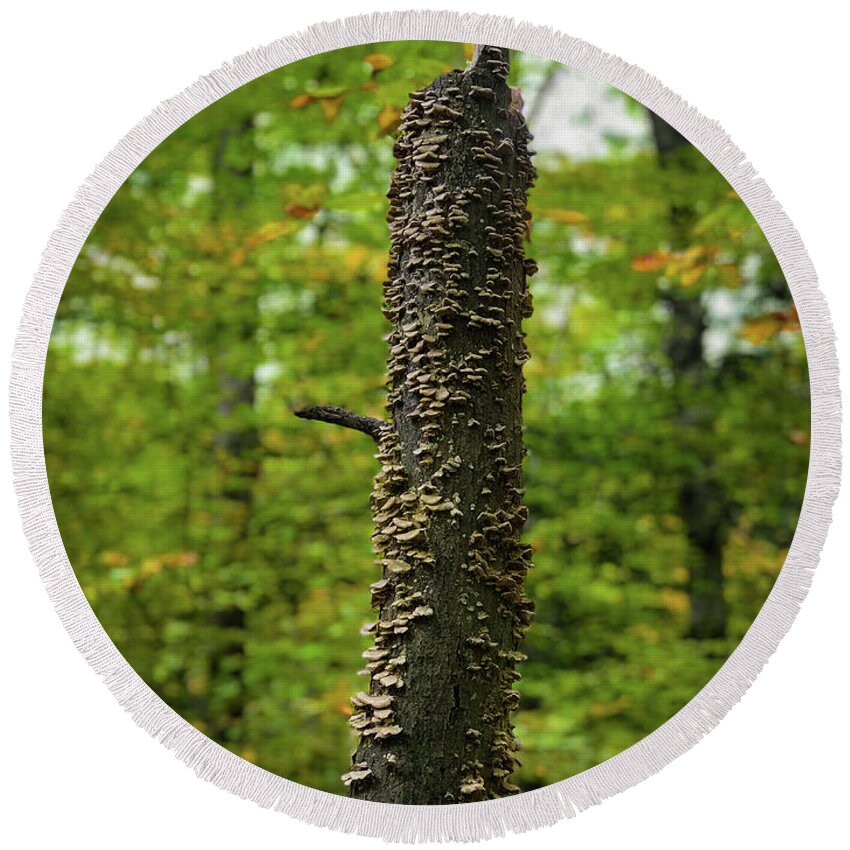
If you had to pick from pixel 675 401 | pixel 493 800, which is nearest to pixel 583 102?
pixel 675 401

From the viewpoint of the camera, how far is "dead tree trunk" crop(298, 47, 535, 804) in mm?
1146

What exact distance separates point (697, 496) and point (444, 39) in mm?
1368

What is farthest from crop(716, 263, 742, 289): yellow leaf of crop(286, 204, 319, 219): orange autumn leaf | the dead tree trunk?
crop(286, 204, 319, 219): orange autumn leaf

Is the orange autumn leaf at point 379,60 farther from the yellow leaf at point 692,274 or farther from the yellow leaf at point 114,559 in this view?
the yellow leaf at point 114,559

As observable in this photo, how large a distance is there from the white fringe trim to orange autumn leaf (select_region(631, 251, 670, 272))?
0.50m

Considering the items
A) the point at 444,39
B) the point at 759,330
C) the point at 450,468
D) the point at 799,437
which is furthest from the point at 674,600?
the point at 444,39

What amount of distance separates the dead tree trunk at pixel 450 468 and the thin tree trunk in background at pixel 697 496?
0.89 metres

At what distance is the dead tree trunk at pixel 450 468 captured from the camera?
1146 millimetres

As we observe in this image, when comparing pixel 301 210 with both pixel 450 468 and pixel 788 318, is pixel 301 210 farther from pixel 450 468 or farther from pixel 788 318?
pixel 788 318

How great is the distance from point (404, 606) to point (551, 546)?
1.21 meters

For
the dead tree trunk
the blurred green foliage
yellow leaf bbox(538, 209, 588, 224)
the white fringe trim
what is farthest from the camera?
yellow leaf bbox(538, 209, 588, 224)

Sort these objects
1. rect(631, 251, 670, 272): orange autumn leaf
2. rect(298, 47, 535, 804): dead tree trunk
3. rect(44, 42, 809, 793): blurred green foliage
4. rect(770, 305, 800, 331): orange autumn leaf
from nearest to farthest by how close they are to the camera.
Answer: rect(298, 47, 535, 804): dead tree trunk < rect(770, 305, 800, 331): orange autumn leaf < rect(44, 42, 809, 793): blurred green foliage < rect(631, 251, 670, 272): orange autumn leaf

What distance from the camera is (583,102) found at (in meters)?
1.50

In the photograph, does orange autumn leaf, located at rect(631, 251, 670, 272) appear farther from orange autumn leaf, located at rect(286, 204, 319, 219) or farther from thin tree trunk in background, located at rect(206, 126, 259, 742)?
thin tree trunk in background, located at rect(206, 126, 259, 742)
